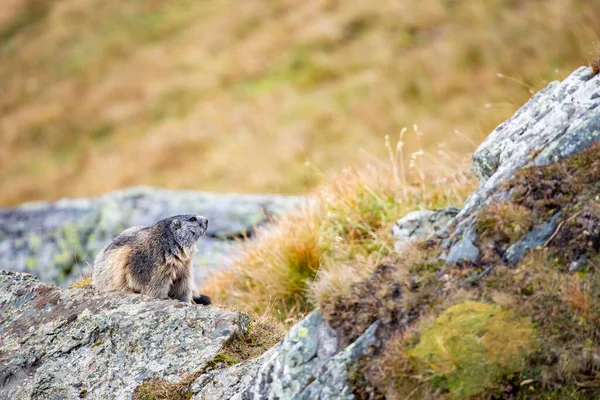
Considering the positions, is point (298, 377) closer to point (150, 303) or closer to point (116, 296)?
point (150, 303)

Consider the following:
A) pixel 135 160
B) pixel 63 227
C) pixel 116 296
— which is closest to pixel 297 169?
pixel 135 160

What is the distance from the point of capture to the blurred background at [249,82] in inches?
730

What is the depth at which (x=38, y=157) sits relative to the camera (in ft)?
80.0

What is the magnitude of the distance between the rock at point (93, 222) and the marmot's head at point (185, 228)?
157 inches

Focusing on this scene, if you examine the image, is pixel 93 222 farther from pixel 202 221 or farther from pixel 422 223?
pixel 422 223

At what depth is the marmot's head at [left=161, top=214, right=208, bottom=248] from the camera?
22.5 feet

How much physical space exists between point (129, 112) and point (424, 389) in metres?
23.7

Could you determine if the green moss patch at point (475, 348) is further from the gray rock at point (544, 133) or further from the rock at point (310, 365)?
the gray rock at point (544, 133)

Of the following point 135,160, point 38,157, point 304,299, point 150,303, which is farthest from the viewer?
point 38,157

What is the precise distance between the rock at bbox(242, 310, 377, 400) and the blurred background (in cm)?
953

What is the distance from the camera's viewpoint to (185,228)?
6.96 metres

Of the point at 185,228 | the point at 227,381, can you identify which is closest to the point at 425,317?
the point at 227,381

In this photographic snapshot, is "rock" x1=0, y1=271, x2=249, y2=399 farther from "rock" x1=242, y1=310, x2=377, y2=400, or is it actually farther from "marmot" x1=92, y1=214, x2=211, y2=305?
"rock" x1=242, y1=310, x2=377, y2=400

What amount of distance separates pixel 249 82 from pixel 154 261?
1872cm
